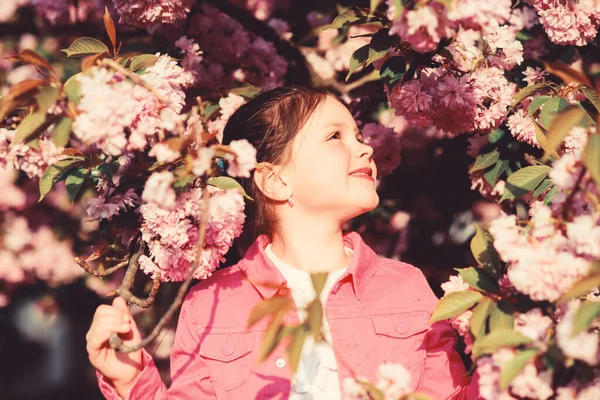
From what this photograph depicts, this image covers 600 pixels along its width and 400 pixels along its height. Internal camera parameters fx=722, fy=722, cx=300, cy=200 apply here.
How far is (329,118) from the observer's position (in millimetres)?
2086

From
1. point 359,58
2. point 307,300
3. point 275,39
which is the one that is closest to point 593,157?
point 359,58

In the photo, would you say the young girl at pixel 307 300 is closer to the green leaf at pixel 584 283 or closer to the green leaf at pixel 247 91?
the green leaf at pixel 247 91

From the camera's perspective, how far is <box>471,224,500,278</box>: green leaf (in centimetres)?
152

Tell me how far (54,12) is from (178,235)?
2.16 m

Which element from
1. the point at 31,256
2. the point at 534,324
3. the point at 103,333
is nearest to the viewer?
the point at 534,324

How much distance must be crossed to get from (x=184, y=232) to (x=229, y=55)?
1.29 m

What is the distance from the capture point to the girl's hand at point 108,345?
1.63 metres

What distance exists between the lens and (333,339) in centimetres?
188

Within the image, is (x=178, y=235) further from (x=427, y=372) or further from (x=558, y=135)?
(x=558, y=135)

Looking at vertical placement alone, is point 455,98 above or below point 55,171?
above

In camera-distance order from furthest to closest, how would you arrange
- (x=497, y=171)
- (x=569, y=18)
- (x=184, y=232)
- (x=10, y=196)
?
(x=10, y=196)
(x=497, y=171)
(x=569, y=18)
(x=184, y=232)

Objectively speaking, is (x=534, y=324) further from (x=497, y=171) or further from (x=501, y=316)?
(x=497, y=171)

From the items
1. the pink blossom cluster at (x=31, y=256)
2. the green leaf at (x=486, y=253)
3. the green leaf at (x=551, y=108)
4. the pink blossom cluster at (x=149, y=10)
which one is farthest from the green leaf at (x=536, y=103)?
the pink blossom cluster at (x=31, y=256)

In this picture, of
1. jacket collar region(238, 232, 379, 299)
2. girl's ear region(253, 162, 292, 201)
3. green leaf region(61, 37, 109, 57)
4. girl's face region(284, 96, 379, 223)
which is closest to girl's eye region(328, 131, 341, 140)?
girl's face region(284, 96, 379, 223)
